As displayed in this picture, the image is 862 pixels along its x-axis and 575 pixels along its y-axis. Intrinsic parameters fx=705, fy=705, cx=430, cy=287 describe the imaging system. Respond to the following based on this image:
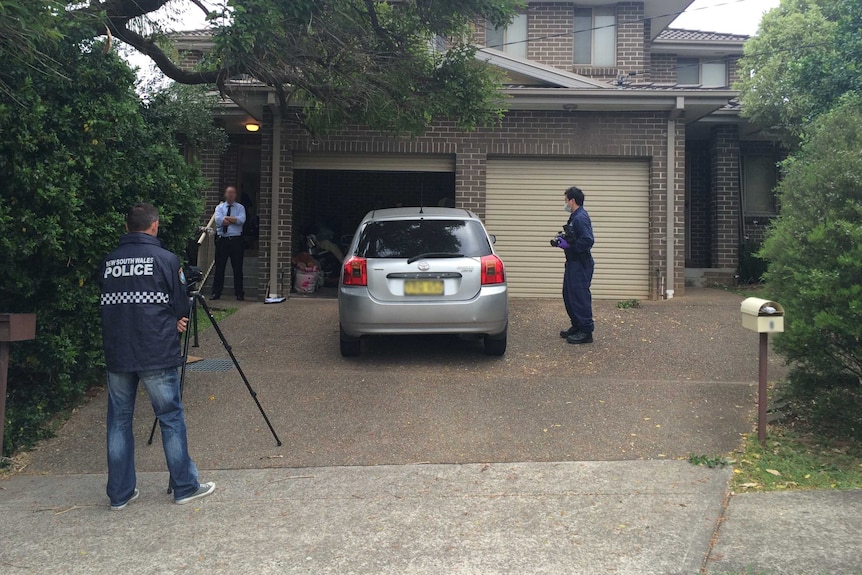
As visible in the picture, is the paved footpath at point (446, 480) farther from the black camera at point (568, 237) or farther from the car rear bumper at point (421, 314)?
the black camera at point (568, 237)

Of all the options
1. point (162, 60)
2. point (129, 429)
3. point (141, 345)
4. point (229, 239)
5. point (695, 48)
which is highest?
point (695, 48)

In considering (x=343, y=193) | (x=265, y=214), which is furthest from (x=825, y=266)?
(x=343, y=193)

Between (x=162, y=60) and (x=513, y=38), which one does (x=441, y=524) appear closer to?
(x=162, y=60)

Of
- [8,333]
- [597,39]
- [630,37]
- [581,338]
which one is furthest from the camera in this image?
[597,39]

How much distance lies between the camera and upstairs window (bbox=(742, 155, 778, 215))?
14.1 metres

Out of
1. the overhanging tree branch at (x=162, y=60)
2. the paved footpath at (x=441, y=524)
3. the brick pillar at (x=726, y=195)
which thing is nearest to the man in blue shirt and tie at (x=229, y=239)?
the overhanging tree branch at (x=162, y=60)

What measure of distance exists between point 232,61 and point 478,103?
2847 mm

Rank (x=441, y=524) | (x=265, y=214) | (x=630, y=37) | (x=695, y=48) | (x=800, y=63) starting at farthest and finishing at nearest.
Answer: (x=695, y=48)
(x=630, y=37)
(x=265, y=214)
(x=800, y=63)
(x=441, y=524)

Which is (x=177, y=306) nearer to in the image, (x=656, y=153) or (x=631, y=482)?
(x=631, y=482)

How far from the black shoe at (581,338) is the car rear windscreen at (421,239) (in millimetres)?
1613

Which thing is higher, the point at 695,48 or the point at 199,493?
the point at 695,48

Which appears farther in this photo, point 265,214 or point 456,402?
point 265,214

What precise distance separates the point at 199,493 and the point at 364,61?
525 cm

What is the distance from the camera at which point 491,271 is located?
674 centimetres
